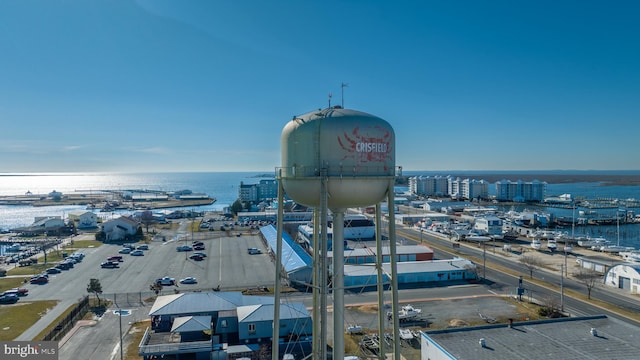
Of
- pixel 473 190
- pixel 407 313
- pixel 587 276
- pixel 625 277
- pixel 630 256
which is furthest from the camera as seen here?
pixel 473 190

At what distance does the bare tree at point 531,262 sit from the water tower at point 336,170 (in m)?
32.4

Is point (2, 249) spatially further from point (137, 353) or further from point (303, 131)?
point (303, 131)

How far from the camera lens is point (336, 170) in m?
11.0

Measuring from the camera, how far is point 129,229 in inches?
2346

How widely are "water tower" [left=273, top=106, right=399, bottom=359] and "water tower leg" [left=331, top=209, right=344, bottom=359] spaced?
0.03 m

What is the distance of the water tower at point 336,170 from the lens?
36.0 feet

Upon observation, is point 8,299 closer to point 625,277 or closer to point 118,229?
point 118,229

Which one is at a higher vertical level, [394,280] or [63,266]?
[394,280]

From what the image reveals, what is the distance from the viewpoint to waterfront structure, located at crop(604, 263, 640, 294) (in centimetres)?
3206

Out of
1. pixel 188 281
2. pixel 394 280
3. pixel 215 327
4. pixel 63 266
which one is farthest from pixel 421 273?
pixel 63 266

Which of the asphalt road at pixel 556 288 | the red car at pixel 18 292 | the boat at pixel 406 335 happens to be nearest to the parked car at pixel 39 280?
the red car at pixel 18 292

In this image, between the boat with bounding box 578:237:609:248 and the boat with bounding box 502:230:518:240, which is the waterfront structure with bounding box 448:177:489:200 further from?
the boat with bounding box 578:237:609:248

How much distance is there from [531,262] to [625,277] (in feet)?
28.2

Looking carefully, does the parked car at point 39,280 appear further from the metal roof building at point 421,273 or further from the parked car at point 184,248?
the metal roof building at point 421,273
